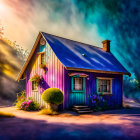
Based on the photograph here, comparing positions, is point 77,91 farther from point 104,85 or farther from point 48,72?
point 104,85

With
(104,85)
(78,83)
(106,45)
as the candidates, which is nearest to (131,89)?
Answer: (106,45)

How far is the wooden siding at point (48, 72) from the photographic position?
11.5 meters

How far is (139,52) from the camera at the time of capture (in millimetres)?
23109

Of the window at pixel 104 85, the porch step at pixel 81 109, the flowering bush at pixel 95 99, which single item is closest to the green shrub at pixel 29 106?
the porch step at pixel 81 109

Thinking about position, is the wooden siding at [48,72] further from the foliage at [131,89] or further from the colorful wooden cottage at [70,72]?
the foliage at [131,89]

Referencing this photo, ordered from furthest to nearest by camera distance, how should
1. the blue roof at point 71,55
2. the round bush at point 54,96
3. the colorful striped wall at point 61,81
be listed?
1. the blue roof at point 71,55
2. the colorful striped wall at point 61,81
3. the round bush at point 54,96

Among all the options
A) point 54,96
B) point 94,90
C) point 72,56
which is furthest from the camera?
point 94,90

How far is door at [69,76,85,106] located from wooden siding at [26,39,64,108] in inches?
38.6

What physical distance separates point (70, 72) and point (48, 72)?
7.21 ft

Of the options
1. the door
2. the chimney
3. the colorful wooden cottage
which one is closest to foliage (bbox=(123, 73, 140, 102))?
the chimney

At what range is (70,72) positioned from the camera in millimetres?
11383

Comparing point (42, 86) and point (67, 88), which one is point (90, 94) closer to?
point (67, 88)

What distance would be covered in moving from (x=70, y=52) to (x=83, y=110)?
491 cm

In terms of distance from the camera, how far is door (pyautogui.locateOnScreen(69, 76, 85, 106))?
11.4m
